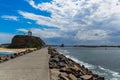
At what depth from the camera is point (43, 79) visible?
29.9ft

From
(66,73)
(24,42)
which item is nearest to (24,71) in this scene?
(66,73)

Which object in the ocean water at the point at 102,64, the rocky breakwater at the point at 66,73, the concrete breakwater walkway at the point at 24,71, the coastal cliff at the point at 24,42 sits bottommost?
the ocean water at the point at 102,64

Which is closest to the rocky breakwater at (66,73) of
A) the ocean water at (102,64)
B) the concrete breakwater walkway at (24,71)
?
the concrete breakwater walkway at (24,71)

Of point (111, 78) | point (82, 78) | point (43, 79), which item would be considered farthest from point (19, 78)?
point (111, 78)

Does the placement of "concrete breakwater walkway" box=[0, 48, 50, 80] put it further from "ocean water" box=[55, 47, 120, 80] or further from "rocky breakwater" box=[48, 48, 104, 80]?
"ocean water" box=[55, 47, 120, 80]

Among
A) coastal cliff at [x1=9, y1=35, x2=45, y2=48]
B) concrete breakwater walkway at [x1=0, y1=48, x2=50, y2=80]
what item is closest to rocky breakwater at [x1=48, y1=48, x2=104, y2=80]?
concrete breakwater walkway at [x1=0, y1=48, x2=50, y2=80]

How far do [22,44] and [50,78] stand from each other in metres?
70.7

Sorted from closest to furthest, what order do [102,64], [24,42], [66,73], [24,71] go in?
[24,71]
[66,73]
[102,64]
[24,42]

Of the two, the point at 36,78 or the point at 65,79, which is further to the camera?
the point at 65,79

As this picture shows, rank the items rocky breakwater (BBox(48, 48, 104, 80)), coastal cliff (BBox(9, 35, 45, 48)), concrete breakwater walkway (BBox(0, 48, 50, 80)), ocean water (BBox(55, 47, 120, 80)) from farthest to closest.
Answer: coastal cliff (BBox(9, 35, 45, 48)) → ocean water (BBox(55, 47, 120, 80)) → rocky breakwater (BBox(48, 48, 104, 80)) → concrete breakwater walkway (BBox(0, 48, 50, 80))

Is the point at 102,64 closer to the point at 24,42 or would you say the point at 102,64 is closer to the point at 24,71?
the point at 24,71

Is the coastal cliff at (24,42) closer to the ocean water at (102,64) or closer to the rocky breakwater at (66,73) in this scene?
the ocean water at (102,64)

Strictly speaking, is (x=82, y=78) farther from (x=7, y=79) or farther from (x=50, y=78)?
(x=7, y=79)

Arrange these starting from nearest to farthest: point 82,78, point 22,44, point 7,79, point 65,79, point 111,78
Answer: point 7,79 < point 65,79 < point 82,78 < point 111,78 < point 22,44
